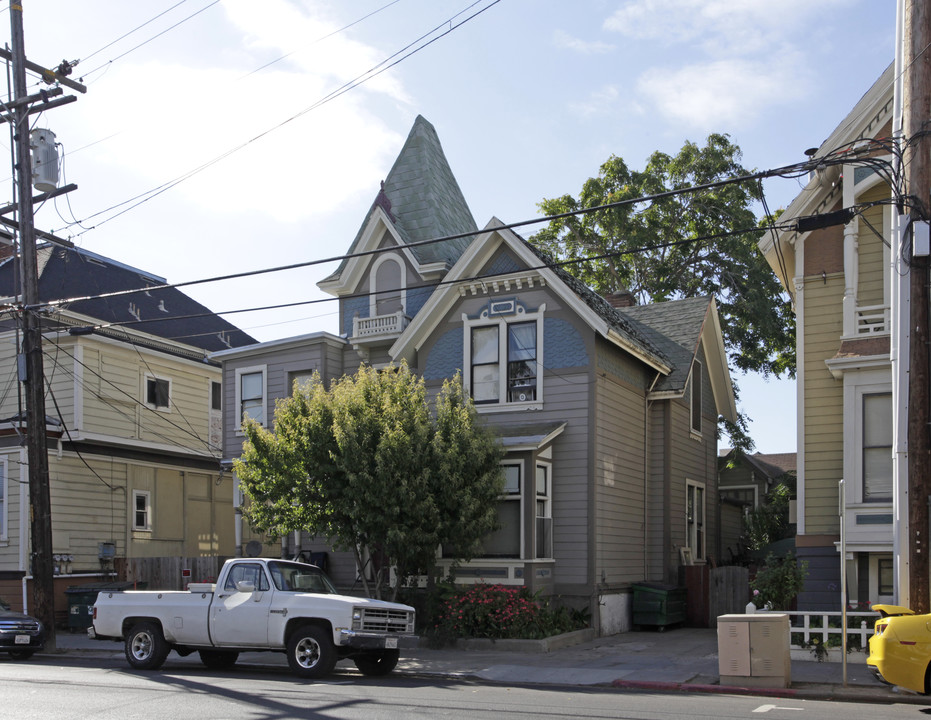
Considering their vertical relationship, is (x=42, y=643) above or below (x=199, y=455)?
below

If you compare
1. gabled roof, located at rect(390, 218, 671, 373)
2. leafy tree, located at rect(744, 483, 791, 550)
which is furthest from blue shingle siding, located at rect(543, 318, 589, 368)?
leafy tree, located at rect(744, 483, 791, 550)

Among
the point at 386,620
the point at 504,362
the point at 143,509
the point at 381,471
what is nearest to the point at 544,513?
the point at 504,362

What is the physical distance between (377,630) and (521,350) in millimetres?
8522

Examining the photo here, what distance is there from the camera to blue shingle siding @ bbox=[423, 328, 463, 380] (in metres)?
22.1

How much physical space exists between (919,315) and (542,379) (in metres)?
9.41

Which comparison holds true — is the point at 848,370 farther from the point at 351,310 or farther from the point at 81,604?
the point at 81,604

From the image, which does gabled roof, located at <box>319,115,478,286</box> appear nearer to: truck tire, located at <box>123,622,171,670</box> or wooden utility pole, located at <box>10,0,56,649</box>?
wooden utility pole, located at <box>10,0,56,649</box>

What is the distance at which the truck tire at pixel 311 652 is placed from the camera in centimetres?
1412

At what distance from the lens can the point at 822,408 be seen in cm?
1764

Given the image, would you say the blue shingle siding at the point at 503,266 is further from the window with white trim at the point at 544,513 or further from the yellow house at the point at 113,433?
the yellow house at the point at 113,433

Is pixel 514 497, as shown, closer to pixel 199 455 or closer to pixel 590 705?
pixel 590 705

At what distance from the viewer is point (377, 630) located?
47.3 feet

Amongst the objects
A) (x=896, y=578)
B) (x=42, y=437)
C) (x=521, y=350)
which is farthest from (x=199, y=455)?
(x=896, y=578)

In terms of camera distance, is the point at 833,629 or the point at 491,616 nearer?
the point at 833,629
